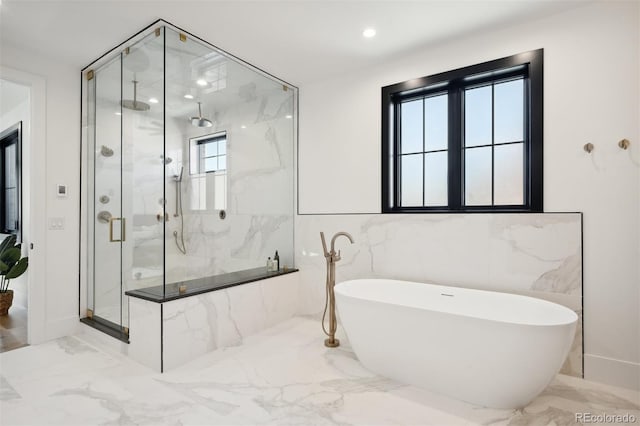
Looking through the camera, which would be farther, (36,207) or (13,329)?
(13,329)

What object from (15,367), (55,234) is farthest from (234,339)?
(55,234)

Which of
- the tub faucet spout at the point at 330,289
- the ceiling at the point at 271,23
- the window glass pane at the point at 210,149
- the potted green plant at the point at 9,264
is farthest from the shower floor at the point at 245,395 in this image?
the ceiling at the point at 271,23

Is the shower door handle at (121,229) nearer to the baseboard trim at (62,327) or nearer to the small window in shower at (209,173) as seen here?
the small window in shower at (209,173)

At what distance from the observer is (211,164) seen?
9.84 ft

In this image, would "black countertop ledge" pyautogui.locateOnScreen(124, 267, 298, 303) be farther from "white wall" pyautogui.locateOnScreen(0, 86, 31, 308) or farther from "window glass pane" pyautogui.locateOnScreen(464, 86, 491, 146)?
"window glass pane" pyautogui.locateOnScreen(464, 86, 491, 146)

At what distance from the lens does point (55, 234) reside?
286cm

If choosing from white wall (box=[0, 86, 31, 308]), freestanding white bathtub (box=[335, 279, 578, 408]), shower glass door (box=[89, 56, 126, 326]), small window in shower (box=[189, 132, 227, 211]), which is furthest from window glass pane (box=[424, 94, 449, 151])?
white wall (box=[0, 86, 31, 308])

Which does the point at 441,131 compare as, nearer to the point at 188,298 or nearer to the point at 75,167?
the point at 188,298

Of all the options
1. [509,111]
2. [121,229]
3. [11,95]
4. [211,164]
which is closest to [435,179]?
[509,111]

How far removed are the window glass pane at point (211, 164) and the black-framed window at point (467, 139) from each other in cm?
154

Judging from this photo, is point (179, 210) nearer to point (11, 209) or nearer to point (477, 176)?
point (477, 176)

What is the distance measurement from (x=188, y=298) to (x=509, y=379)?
2.11 m

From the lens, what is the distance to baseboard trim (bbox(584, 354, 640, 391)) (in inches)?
80.0

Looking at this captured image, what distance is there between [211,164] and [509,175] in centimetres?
253
